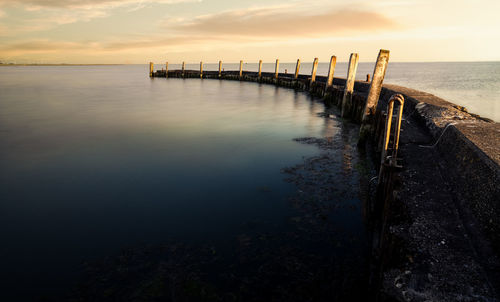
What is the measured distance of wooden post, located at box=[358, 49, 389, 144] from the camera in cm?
941

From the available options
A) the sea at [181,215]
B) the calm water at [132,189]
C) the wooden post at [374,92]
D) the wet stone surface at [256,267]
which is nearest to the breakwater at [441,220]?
the wet stone surface at [256,267]

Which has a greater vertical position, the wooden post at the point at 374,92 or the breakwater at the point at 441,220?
the wooden post at the point at 374,92

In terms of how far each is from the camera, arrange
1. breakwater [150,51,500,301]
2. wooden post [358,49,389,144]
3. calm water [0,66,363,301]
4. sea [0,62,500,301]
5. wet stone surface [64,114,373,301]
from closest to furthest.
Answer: breakwater [150,51,500,301] < wet stone surface [64,114,373,301] < sea [0,62,500,301] < calm water [0,66,363,301] < wooden post [358,49,389,144]

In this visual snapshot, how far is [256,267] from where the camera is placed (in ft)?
13.1

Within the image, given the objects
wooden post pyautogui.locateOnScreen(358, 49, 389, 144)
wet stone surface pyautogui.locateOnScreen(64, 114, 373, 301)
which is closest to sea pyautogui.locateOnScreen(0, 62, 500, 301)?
wet stone surface pyautogui.locateOnScreen(64, 114, 373, 301)

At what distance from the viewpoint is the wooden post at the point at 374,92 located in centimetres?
941

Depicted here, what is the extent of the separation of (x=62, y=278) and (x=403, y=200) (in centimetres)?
514

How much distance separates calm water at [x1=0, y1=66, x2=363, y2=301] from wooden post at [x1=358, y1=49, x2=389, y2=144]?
0.75 metres

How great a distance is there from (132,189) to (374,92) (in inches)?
322

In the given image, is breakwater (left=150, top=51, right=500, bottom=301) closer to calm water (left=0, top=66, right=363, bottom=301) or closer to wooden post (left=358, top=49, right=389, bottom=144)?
calm water (left=0, top=66, right=363, bottom=301)

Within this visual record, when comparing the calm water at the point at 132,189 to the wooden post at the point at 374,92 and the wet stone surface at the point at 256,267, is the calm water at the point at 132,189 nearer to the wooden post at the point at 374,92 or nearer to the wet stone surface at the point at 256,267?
the wet stone surface at the point at 256,267

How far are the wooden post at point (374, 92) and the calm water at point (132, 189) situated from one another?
2.45 ft

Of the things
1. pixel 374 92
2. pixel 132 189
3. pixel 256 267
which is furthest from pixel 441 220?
pixel 374 92

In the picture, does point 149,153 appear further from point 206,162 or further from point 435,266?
point 435,266
